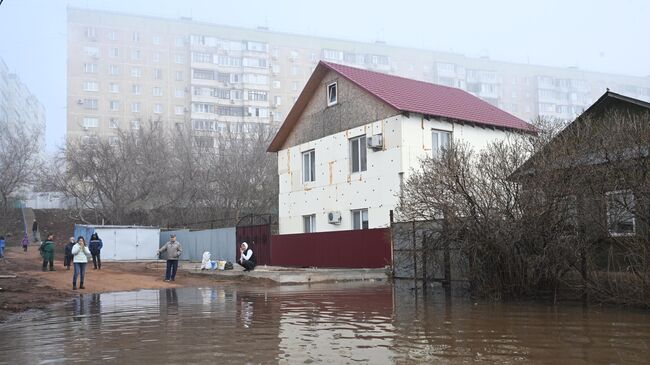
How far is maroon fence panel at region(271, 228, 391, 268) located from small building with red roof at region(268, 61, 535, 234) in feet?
6.40

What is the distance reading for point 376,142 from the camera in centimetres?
2312

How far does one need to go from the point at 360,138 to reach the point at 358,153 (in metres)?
0.63

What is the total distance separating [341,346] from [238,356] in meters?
1.35

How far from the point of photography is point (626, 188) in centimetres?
1009

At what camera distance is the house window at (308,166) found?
1090 inches

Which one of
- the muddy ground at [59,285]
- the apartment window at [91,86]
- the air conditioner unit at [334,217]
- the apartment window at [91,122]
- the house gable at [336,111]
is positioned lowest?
the muddy ground at [59,285]

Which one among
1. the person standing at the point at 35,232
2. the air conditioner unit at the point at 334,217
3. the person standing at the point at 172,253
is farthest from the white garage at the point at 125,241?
the person standing at the point at 172,253

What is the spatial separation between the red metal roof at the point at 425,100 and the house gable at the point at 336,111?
344mm

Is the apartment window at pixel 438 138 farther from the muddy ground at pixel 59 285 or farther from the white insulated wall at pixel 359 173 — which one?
the muddy ground at pixel 59 285

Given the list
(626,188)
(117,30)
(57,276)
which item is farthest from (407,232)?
(117,30)

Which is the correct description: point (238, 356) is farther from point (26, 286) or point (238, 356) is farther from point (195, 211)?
point (195, 211)

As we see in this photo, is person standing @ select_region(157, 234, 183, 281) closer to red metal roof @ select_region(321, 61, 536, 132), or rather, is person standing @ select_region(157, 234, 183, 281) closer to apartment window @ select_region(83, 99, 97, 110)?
red metal roof @ select_region(321, 61, 536, 132)

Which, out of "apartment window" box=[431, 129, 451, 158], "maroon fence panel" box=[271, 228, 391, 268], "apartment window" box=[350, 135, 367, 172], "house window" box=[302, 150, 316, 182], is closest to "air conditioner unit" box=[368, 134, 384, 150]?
"apartment window" box=[350, 135, 367, 172]

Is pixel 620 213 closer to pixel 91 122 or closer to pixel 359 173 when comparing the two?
pixel 359 173
